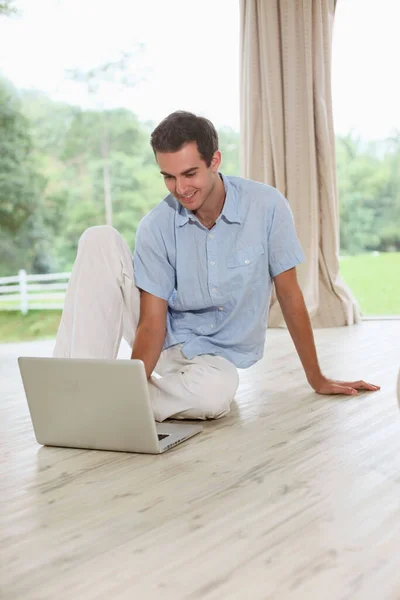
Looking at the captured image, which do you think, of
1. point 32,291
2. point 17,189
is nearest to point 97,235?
point 17,189

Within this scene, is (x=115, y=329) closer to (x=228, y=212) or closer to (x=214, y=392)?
(x=214, y=392)

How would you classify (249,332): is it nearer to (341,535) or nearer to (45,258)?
(341,535)

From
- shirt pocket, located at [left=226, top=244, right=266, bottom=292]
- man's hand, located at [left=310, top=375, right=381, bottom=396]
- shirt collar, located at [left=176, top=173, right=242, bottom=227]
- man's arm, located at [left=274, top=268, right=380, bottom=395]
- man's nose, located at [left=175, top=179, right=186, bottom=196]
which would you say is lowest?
man's hand, located at [left=310, top=375, right=381, bottom=396]

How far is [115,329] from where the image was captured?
210 centimetres

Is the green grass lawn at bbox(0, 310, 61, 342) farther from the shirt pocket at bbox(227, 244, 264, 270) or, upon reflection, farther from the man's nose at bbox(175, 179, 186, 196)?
the man's nose at bbox(175, 179, 186, 196)

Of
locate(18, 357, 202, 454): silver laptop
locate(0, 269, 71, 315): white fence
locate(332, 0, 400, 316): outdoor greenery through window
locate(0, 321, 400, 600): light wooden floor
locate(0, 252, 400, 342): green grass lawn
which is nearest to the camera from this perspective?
locate(0, 321, 400, 600): light wooden floor

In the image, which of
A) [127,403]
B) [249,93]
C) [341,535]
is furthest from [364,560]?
[249,93]

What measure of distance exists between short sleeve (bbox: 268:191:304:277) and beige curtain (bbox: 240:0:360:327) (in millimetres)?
2383

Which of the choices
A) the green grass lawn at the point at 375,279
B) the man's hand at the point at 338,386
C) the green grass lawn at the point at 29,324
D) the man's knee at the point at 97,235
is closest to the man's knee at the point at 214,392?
the man's hand at the point at 338,386

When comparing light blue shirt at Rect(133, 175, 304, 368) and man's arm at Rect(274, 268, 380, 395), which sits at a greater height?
light blue shirt at Rect(133, 175, 304, 368)

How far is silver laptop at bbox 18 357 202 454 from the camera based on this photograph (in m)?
1.77

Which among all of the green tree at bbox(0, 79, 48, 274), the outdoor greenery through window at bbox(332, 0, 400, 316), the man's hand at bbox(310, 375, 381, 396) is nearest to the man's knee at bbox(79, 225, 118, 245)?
the man's hand at bbox(310, 375, 381, 396)

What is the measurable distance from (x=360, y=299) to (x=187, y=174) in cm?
532

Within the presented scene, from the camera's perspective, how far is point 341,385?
2.38 metres
